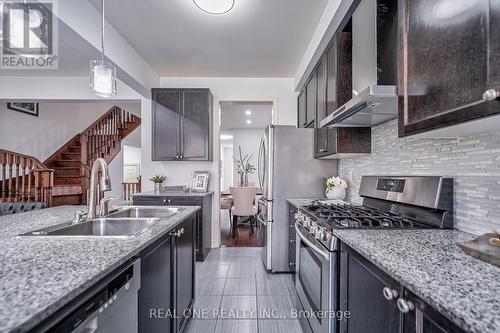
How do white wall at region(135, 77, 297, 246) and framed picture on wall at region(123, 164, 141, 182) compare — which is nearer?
white wall at region(135, 77, 297, 246)

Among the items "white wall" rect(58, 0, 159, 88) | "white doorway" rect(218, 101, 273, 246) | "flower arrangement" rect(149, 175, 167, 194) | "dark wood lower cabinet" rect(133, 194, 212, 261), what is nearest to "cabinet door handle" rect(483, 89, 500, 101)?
"white wall" rect(58, 0, 159, 88)

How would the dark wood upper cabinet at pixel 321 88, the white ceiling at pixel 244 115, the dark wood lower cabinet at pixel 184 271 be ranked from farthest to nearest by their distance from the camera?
the white ceiling at pixel 244 115 < the dark wood upper cabinet at pixel 321 88 < the dark wood lower cabinet at pixel 184 271

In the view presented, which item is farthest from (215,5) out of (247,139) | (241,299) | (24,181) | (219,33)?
(247,139)

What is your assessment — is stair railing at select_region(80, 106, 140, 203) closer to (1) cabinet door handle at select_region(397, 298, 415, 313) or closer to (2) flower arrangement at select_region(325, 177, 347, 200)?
(2) flower arrangement at select_region(325, 177, 347, 200)

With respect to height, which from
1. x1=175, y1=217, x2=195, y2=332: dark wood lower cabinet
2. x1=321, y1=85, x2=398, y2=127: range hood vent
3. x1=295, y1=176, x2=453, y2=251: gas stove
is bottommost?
x1=175, y1=217, x2=195, y2=332: dark wood lower cabinet

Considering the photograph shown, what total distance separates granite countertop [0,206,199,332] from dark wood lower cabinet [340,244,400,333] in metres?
0.88

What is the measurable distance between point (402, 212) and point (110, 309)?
1578mm

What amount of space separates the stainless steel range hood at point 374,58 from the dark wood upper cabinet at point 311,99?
3.18 ft

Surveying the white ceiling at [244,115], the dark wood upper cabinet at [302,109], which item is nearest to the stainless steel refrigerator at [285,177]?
the dark wood upper cabinet at [302,109]

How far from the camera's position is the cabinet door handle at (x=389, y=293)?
30.7 inches

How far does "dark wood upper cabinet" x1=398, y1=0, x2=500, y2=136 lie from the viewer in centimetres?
73

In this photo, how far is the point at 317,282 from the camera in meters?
1.47

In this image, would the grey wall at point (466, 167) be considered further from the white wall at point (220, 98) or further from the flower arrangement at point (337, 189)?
the white wall at point (220, 98)

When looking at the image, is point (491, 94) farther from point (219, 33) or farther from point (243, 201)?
point (243, 201)
